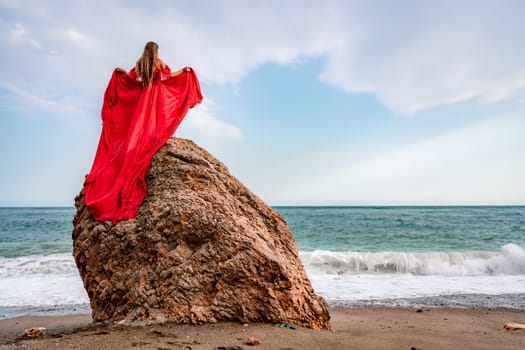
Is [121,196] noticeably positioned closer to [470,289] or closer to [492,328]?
[492,328]

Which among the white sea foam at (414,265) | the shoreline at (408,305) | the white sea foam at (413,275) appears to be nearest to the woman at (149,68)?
the shoreline at (408,305)

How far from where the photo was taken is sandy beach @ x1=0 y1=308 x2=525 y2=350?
2.93 m

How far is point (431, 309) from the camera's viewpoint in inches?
238

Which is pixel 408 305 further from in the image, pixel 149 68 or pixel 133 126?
pixel 149 68

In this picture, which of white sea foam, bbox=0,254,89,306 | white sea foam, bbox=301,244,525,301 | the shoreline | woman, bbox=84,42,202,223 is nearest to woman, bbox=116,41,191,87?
woman, bbox=84,42,202,223

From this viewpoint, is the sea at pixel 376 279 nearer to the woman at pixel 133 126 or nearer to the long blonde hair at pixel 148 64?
the woman at pixel 133 126

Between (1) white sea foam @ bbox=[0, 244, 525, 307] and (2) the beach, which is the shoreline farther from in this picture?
(1) white sea foam @ bbox=[0, 244, 525, 307]

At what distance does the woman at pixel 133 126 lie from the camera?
4.02 meters

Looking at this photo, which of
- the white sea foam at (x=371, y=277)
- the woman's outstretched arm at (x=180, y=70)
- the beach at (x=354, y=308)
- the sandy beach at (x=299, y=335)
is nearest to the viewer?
the sandy beach at (x=299, y=335)

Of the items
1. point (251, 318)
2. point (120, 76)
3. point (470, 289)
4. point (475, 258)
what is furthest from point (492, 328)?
point (475, 258)

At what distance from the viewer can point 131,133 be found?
4.29 metres

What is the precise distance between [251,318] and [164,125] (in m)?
2.52

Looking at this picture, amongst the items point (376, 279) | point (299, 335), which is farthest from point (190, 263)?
point (376, 279)

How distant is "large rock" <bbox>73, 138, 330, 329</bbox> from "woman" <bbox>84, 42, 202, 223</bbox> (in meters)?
0.19
